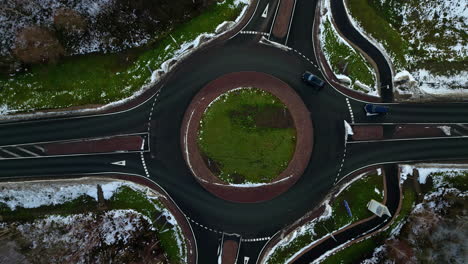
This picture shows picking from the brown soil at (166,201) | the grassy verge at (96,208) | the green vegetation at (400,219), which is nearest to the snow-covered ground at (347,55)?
the green vegetation at (400,219)

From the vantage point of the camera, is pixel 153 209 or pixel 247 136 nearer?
pixel 153 209

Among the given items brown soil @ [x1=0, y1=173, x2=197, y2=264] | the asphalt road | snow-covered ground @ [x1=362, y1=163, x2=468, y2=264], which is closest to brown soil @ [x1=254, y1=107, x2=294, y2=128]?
the asphalt road

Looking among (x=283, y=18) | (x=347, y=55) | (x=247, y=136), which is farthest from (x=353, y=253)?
(x=283, y=18)

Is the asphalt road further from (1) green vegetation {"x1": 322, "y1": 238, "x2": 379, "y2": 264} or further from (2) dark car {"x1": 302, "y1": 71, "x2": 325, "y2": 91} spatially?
(1) green vegetation {"x1": 322, "y1": 238, "x2": 379, "y2": 264}

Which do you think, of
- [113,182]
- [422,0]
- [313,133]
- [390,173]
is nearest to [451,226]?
[390,173]

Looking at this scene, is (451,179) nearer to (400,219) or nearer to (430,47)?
(400,219)

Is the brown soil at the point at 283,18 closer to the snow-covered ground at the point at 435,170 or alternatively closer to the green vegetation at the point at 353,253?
the snow-covered ground at the point at 435,170
